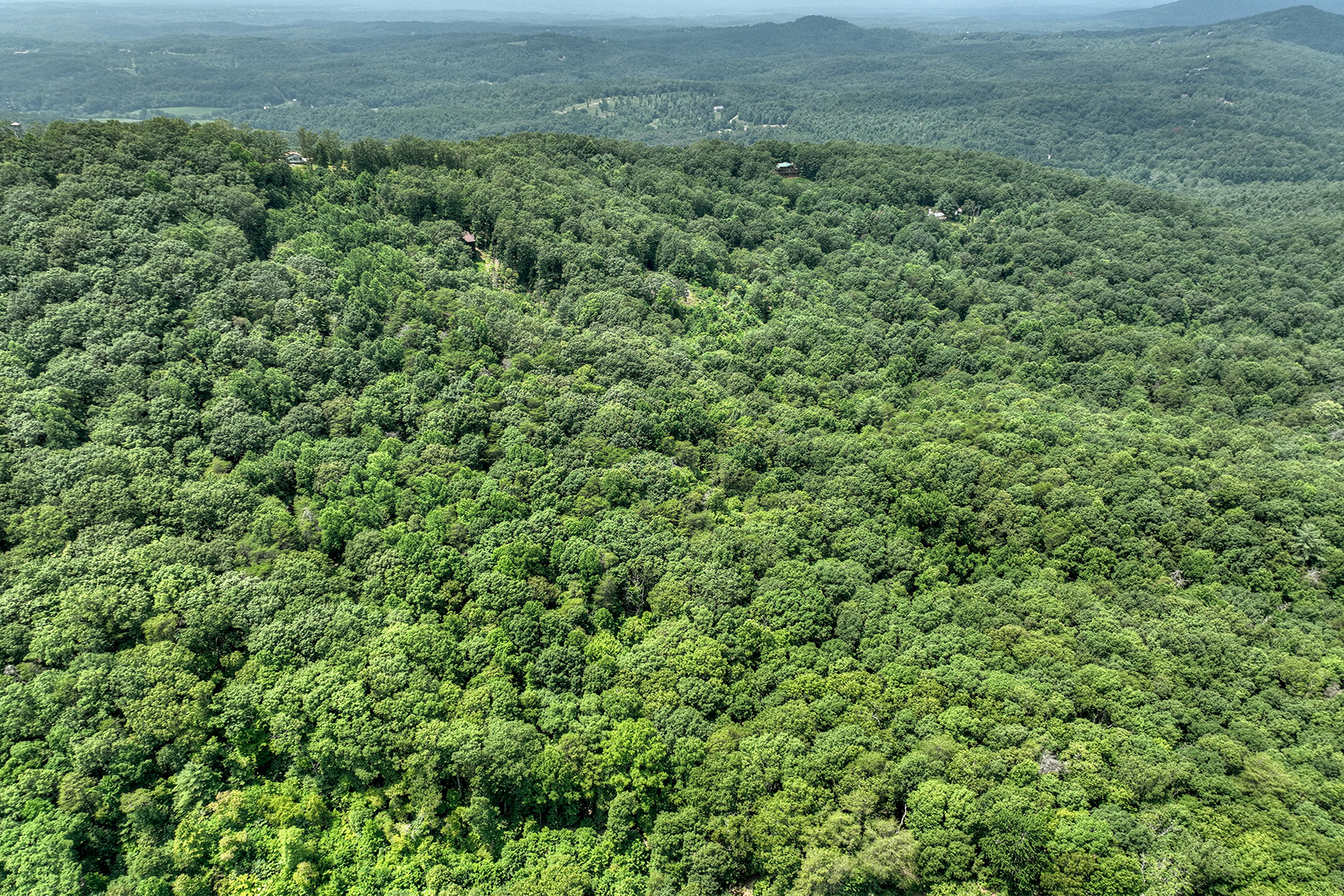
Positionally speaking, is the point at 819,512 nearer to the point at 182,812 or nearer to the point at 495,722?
the point at 495,722

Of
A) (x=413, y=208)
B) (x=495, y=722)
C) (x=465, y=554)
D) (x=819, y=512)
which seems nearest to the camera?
(x=495, y=722)

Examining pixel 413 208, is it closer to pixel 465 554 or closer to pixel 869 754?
pixel 465 554

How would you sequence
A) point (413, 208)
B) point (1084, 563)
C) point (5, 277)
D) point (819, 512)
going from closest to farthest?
point (1084, 563) → point (819, 512) → point (5, 277) → point (413, 208)

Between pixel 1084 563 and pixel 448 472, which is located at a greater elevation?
pixel 448 472

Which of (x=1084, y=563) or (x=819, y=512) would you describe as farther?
(x=819, y=512)

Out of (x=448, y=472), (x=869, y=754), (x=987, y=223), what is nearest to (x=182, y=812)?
(x=448, y=472)

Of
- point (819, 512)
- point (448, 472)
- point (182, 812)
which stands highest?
point (448, 472)

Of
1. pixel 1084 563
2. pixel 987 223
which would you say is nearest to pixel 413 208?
pixel 1084 563
